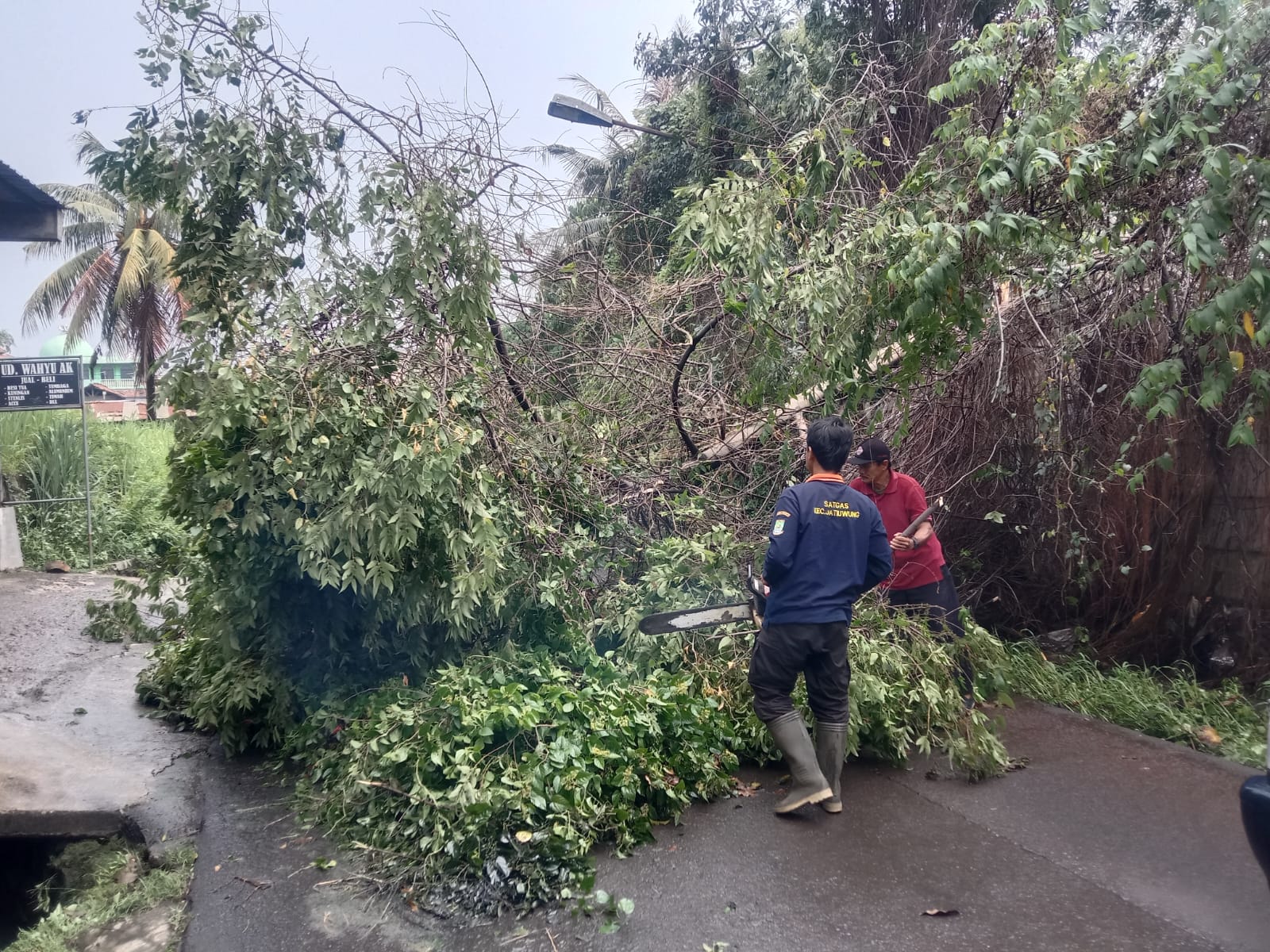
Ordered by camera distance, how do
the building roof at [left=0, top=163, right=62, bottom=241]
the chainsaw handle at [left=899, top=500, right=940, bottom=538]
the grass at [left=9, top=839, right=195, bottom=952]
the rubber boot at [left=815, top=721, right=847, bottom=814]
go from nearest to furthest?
the grass at [left=9, top=839, right=195, bottom=952] → the rubber boot at [left=815, top=721, right=847, bottom=814] → the chainsaw handle at [left=899, top=500, right=940, bottom=538] → the building roof at [left=0, top=163, right=62, bottom=241]

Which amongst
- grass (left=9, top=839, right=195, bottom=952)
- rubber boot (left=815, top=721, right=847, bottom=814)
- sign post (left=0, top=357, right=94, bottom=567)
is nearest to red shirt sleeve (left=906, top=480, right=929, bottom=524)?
rubber boot (left=815, top=721, right=847, bottom=814)

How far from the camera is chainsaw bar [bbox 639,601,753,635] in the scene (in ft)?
14.9

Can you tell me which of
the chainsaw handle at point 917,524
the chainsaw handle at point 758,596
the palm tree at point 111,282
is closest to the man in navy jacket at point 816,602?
the chainsaw handle at point 758,596

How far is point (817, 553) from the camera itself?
4.18 metres

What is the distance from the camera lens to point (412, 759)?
415 cm

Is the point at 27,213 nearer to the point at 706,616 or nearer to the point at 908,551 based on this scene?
the point at 706,616

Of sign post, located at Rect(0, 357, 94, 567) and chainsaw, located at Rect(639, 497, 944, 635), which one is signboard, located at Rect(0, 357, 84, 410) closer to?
sign post, located at Rect(0, 357, 94, 567)

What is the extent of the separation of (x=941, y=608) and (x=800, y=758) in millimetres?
1574

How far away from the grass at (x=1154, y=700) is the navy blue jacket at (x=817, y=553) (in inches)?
73.8

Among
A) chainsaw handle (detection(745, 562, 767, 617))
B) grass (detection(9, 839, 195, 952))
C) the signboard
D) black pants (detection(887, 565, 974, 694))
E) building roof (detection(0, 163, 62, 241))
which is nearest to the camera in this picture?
grass (detection(9, 839, 195, 952))

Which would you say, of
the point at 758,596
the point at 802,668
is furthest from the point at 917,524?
the point at 802,668

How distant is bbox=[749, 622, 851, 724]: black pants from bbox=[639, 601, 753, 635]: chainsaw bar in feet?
1.31

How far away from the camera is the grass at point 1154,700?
5199 millimetres

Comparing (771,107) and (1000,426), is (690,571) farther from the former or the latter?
(771,107)
